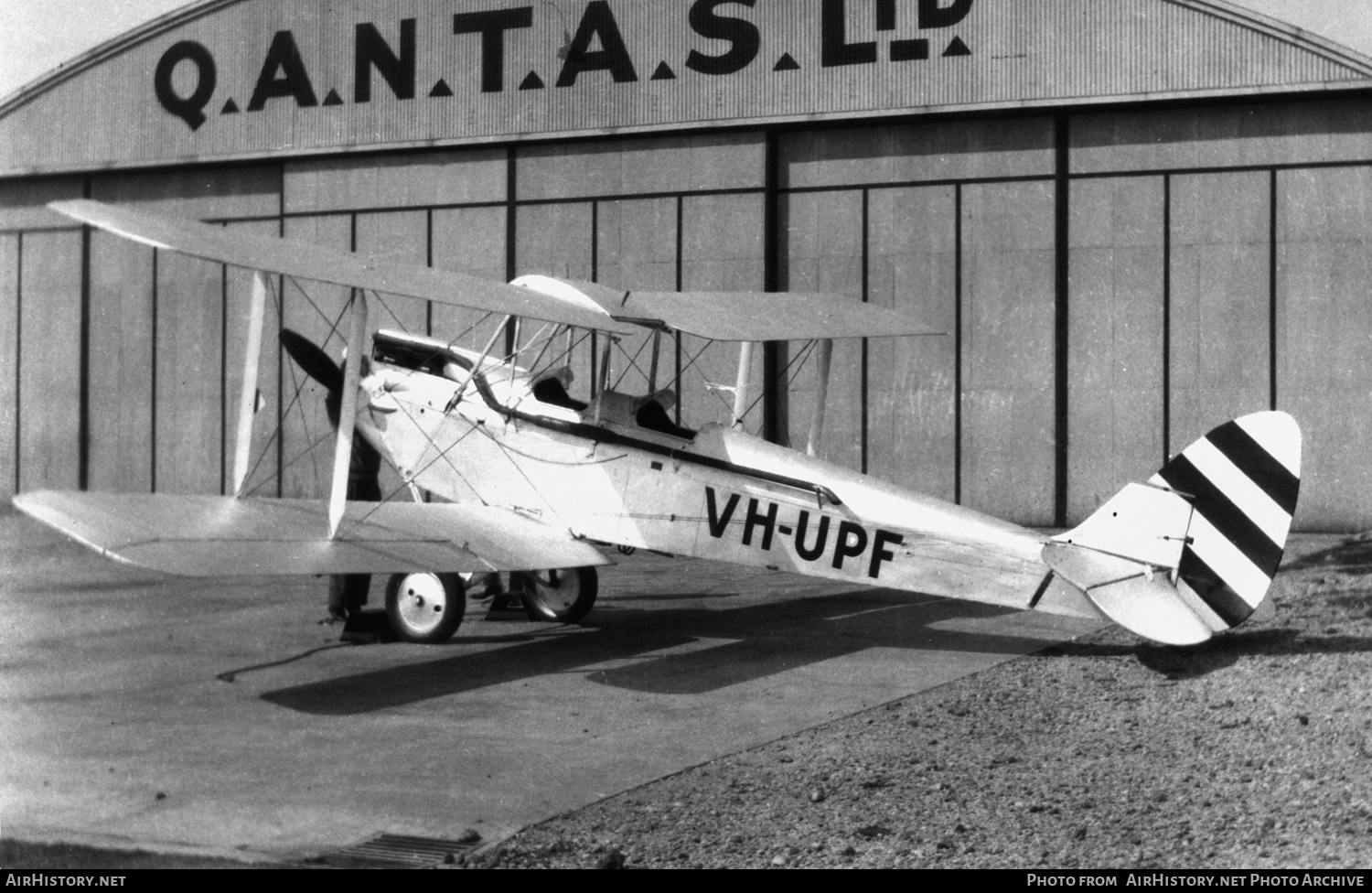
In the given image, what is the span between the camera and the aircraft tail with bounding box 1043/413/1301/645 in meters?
8.98

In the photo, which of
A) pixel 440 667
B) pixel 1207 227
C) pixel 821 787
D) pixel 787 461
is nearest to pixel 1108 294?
pixel 1207 227

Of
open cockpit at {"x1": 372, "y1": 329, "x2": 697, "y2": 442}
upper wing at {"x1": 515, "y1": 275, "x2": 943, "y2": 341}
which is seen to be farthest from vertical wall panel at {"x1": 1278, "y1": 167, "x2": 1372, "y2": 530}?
open cockpit at {"x1": 372, "y1": 329, "x2": 697, "y2": 442}

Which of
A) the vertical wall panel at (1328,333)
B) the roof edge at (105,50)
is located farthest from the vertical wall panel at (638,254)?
Result: the vertical wall panel at (1328,333)

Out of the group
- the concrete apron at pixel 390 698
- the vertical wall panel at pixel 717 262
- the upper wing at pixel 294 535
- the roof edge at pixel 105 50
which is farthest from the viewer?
the roof edge at pixel 105 50

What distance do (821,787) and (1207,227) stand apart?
52.7ft

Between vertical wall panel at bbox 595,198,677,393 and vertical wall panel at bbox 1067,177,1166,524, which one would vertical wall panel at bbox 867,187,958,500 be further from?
vertical wall panel at bbox 595,198,677,393

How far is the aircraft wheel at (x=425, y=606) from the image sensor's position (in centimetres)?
1090

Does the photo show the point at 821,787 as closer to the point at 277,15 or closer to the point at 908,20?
the point at 908,20

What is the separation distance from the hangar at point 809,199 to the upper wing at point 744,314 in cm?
652

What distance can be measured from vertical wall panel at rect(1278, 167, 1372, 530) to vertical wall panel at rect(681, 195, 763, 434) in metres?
7.61

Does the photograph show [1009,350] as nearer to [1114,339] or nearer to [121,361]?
[1114,339]

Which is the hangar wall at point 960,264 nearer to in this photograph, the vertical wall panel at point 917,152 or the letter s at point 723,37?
the vertical wall panel at point 917,152

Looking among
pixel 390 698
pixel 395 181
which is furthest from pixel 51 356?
pixel 390 698

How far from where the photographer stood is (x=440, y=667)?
1013 cm
